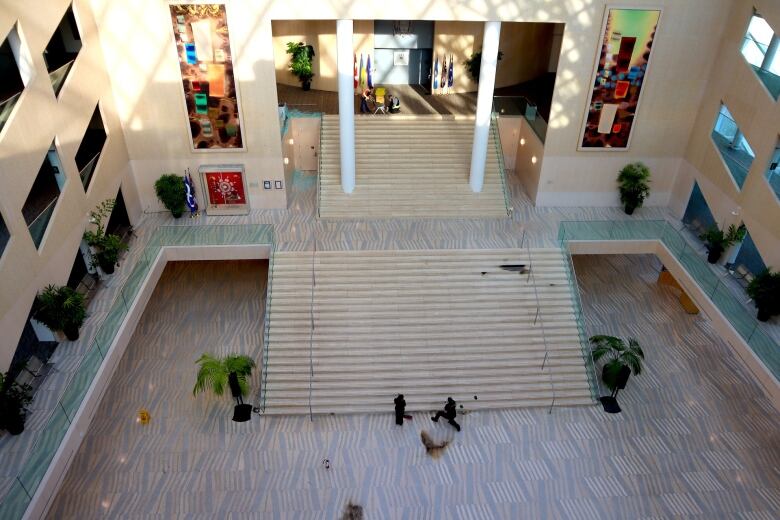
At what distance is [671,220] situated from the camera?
67.2ft

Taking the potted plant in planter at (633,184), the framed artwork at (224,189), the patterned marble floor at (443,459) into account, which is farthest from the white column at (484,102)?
the patterned marble floor at (443,459)

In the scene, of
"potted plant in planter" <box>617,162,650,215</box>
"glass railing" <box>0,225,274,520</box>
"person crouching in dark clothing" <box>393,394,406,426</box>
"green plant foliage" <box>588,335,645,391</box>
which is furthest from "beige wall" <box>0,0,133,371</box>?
"potted plant in planter" <box>617,162,650,215</box>

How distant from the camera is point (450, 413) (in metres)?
15.0

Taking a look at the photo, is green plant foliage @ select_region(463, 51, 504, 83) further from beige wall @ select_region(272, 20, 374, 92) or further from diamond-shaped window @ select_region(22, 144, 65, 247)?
diamond-shaped window @ select_region(22, 144, 65, 247)

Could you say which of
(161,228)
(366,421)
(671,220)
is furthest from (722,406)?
(161,228)

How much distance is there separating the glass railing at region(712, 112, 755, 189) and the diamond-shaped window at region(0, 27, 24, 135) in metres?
19.5

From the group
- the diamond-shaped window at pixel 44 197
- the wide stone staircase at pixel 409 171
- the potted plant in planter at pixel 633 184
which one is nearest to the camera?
the diamond-shaped window at pixel 44 197

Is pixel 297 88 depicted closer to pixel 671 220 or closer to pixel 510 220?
pixel 510 220

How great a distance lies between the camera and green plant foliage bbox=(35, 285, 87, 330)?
13719 mm

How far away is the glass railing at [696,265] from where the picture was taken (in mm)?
13906

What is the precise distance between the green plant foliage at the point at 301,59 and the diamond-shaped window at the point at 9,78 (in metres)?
12.4

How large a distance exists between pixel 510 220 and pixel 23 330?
1490 centimetres

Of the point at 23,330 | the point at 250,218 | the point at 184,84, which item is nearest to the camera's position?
the point at 23,330

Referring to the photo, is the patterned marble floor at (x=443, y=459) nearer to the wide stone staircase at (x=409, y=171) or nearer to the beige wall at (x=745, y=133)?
the beige wall at (x=745, y=133)
